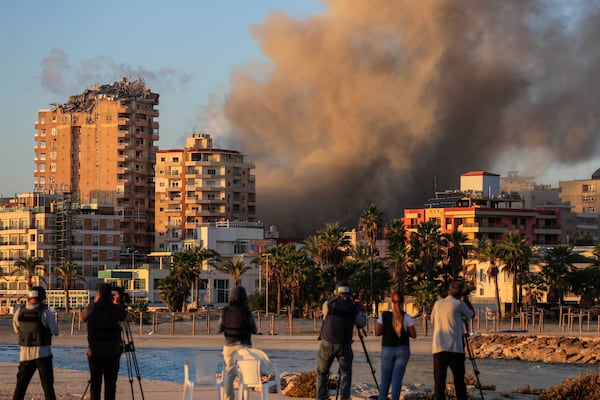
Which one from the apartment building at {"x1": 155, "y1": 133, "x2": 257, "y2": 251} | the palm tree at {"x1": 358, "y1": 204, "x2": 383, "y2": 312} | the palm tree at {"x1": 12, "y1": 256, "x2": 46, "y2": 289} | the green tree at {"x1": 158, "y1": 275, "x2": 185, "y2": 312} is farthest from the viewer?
the apartment building at {"x1": 155, "y1": 133, "x2": 257, "y2": 251}

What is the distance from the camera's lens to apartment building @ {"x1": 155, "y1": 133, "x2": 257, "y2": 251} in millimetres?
179000

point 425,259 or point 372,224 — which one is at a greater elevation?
point 372,224

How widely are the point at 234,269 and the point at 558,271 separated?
35.5 m

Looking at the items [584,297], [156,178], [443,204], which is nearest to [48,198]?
[156,178]

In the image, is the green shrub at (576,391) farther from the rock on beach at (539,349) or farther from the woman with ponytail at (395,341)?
the rock on beach at (539,349)

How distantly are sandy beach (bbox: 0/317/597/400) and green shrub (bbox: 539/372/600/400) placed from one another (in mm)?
7601

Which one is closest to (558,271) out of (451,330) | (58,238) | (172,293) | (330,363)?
(172,293)

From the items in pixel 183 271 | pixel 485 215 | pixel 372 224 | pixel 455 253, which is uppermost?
pixel 485 215

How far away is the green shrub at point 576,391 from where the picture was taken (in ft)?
90.6

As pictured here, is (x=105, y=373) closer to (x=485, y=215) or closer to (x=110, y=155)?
(x=485, y=215)

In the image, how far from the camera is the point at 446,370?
21156mm

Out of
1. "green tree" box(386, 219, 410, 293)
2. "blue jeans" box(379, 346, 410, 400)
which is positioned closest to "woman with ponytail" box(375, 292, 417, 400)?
"blue jeans" box(379, 346, 410, 400)

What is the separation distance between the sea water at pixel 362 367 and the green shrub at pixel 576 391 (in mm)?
14068

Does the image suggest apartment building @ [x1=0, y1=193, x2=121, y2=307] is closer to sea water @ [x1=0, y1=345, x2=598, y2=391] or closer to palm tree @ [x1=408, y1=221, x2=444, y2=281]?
palm tree @ [x1=408, y1=221, x2=444, y2=281]
